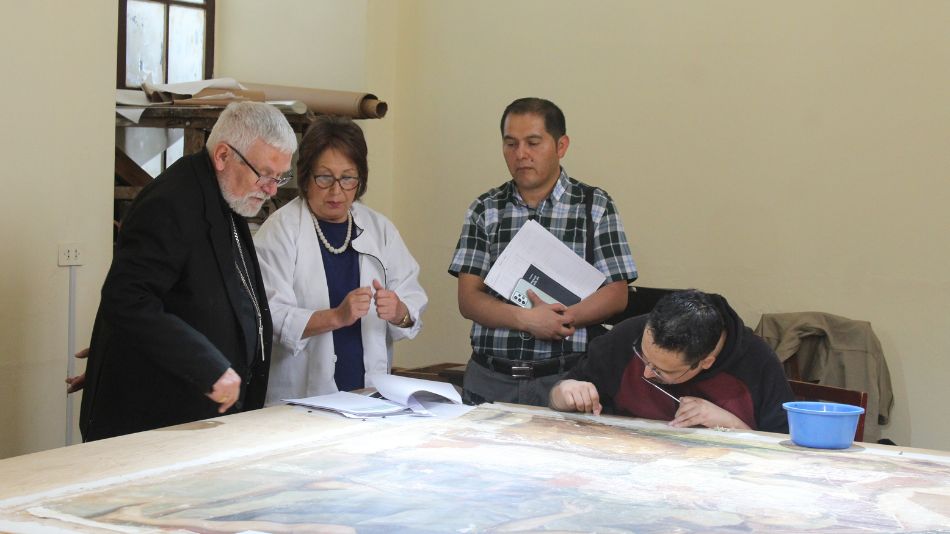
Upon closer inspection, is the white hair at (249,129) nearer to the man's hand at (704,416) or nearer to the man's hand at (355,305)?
the man's hand at (355,305)

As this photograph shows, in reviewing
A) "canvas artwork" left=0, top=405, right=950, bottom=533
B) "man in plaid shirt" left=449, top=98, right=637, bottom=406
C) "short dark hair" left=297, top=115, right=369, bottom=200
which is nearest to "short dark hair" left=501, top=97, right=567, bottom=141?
"man in plaid shirt" left=449, top=98, right=637, bottom=406

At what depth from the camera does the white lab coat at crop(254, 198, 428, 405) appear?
3.07 m

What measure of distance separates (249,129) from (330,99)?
2.29 meters

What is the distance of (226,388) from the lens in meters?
2.45

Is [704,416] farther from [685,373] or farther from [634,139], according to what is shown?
[634,139]

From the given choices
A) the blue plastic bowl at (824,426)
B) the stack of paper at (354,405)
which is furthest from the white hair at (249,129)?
the blue plastic bowl at (824,426)

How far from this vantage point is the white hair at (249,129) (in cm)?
270

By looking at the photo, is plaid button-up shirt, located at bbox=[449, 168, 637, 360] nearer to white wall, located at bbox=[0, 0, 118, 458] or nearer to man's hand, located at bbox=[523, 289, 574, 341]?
man's hand, located at bbox=[523, 289, 574, 341]

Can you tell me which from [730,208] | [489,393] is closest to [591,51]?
[730,208]

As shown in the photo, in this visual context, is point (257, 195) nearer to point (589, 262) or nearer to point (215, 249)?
point (215, 249)

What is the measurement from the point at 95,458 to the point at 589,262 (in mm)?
1724

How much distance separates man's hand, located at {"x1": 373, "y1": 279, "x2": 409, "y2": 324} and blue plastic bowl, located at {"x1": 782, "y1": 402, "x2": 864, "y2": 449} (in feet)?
3.71

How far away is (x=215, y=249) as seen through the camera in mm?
2643

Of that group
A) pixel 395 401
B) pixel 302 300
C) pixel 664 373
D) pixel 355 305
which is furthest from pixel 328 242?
pixel 664 373
